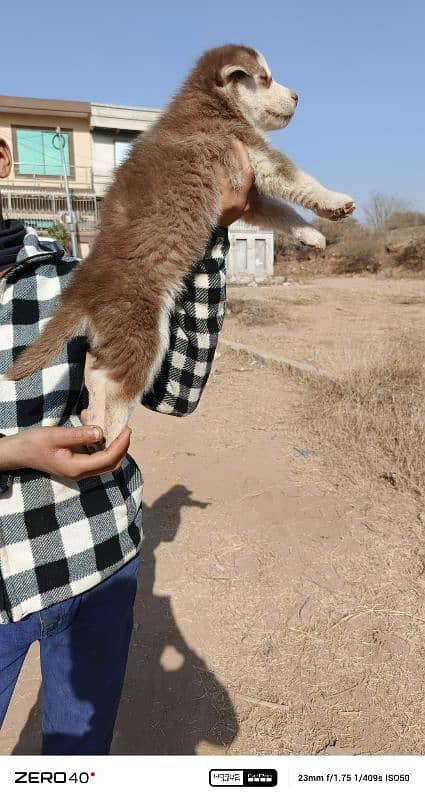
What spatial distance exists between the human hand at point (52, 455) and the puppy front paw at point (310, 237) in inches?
67.6

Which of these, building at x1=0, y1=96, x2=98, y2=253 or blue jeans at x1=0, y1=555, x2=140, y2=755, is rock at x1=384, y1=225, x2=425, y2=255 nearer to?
building at x1=0, y1=96, x2=98, y2=253

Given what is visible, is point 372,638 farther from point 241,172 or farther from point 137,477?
point 241,172

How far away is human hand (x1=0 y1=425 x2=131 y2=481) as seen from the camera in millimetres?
1478

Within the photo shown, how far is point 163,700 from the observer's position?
2965 mm

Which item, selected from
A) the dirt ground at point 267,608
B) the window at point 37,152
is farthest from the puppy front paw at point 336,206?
the window at point 37,152

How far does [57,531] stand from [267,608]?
7.74 feet

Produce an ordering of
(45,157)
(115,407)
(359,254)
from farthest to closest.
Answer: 1. (359,254)
2. (45,157)
3. (115,407)

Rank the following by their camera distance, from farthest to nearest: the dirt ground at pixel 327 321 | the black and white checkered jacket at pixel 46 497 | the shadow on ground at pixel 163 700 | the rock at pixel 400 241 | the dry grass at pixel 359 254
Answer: the dry grass at pixel 359 254 < the rock at pixel 400 241 < the dirt ground at pixel 327 321 < the shadow on ground at pixel 163 700 < the black and white checkered jacket at pixel 46 497

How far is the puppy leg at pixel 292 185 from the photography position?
2637 millimetres

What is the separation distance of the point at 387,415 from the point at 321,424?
75 cm

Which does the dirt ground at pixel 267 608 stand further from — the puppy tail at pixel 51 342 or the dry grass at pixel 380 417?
the puppy tail at pixel 51 342

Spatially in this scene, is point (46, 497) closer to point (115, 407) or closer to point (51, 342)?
point (51, 342)

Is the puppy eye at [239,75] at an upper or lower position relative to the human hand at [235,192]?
upper
